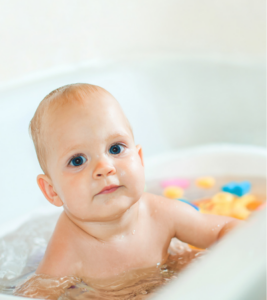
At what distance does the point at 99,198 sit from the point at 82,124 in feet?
0.44

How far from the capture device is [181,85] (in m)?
1.70

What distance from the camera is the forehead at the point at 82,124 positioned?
0.76m

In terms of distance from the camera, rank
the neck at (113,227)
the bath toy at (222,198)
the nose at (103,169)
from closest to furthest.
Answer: the nose at (103,169) → the neck at (113,227) → the bath toy at (222,198)

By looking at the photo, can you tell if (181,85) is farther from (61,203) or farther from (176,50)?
(61,203)

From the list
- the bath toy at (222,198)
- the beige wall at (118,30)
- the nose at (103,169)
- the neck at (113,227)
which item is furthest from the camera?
the beige wall at (118,30)

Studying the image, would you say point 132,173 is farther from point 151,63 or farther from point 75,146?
point 151,63

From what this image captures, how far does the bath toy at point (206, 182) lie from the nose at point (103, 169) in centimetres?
81

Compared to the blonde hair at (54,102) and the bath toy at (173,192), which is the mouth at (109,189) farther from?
the bath toy at (173,192)

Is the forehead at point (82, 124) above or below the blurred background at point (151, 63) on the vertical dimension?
below

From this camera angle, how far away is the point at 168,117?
5.63 ft

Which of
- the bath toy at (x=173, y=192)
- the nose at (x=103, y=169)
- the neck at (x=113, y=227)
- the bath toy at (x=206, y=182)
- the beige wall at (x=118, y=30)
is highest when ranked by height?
the beige wall at (x=118, y=30)

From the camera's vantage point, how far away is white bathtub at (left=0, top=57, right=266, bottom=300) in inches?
55.4

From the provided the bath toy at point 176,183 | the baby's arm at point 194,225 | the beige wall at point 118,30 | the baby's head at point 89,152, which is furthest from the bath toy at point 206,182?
the baby's head at point 89,152

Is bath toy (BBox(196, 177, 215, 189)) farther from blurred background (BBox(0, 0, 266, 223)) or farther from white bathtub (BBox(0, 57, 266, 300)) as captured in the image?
blurred background (BBox(0, 0, 266, 223))
